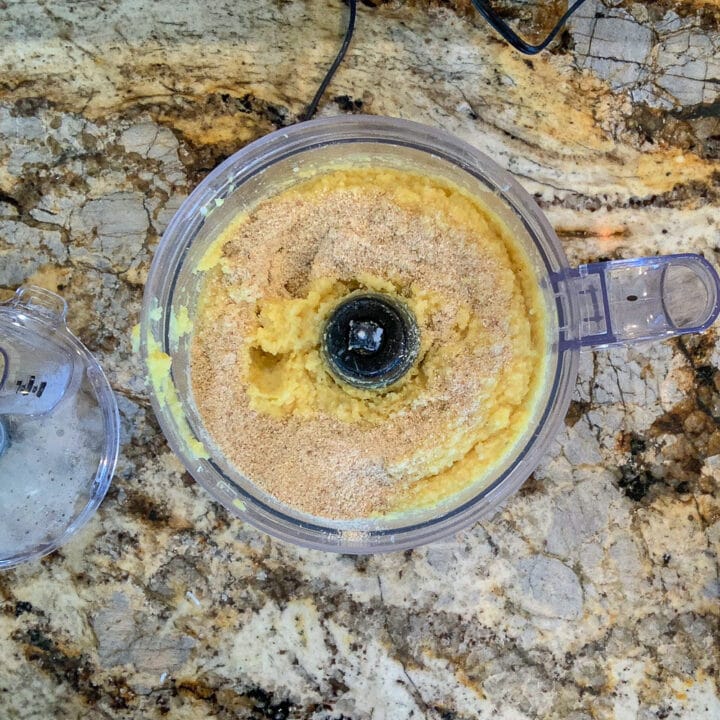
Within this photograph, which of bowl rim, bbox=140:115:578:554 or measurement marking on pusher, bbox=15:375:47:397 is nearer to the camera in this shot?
bowl rim, bbox=140:115:578:554

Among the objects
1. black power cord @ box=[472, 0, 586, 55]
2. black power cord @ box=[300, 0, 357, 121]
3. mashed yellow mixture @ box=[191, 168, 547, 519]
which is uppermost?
black power cord @ box=[472, 0, 586, 55]

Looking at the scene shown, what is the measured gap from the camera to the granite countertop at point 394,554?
4.34 feet

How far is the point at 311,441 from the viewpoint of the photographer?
3.92 feet

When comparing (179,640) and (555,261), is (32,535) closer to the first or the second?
(179,640)

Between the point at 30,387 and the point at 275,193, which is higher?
the point at 275,193

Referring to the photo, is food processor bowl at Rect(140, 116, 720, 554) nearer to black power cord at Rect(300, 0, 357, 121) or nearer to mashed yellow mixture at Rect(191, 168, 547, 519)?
mashed yellow mixture at Rect(191, 168, 547, 519)

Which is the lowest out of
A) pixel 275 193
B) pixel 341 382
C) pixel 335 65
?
pixel 341 382

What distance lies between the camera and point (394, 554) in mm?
1352

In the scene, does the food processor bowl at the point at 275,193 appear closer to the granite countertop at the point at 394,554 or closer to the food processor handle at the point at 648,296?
the food processor handle at the point at 648,296

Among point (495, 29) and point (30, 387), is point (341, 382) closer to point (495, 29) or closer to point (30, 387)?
point (30, 387)

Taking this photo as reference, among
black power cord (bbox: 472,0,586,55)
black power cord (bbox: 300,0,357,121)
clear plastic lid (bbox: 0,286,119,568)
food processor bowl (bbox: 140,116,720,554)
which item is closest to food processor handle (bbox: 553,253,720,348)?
food processor bowl (bbox: 140,116,720,554)

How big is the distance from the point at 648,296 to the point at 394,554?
2.09ft

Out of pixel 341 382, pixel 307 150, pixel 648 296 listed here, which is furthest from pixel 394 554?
pixel 307 150

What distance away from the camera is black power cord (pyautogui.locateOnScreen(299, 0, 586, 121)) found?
51.0 inches
